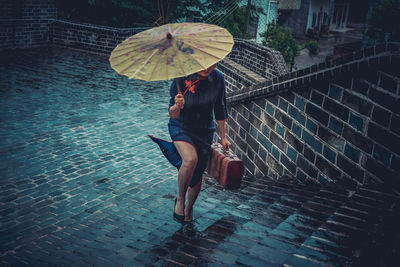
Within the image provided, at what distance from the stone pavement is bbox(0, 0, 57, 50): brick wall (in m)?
7.15

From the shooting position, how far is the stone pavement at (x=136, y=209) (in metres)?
2.94

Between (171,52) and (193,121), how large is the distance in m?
0.76

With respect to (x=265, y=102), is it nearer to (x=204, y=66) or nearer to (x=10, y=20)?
(x=204, y=66)

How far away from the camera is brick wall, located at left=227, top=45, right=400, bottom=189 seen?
365 centimetres

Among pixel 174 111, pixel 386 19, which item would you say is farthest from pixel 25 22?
pixel 386 19

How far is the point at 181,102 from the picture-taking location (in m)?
3.60

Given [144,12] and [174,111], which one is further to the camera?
[144,12]

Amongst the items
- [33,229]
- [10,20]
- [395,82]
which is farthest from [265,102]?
[10,20]

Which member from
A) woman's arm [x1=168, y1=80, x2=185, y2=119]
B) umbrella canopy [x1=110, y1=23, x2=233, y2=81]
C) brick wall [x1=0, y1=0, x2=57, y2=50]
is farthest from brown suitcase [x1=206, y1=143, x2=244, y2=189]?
brick wall [x1=0, y1=0, x2=57, y2=50]

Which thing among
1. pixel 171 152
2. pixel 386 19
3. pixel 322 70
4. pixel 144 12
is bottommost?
pixel 171 152

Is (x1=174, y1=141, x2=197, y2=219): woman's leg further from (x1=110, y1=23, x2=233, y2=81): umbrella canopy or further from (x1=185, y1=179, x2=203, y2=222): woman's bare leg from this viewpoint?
(x1=110, y1=23, x2=233, y2=81): umbrella canopy

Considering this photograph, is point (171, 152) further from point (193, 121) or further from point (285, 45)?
point (285, 45)

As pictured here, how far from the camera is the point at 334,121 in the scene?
4398 mm

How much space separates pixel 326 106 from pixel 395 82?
3.42ft
